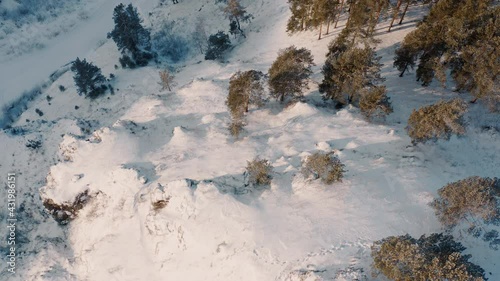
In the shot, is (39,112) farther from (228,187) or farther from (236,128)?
(228,187)

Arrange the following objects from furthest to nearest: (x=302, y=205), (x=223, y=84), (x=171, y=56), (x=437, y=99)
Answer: (x=171, y=56) → (x=223, y=84) → (x=437, y=99) → (x=302, y=205)

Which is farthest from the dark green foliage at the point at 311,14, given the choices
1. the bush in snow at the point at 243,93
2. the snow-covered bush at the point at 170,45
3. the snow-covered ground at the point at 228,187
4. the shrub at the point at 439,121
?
the shrub at the point at 439,121

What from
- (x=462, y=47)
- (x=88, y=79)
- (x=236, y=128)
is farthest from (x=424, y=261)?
(x=88, y=79)

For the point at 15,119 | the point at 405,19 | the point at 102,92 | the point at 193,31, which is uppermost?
the point at 405,19

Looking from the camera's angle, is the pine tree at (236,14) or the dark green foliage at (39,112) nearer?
the dark green foliage at (39,112)

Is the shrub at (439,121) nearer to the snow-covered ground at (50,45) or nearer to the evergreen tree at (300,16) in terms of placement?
the evergreen tree at (300,16)

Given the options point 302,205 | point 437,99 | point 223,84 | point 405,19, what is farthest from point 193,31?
point 302,205

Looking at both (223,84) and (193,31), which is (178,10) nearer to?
(193,31)
